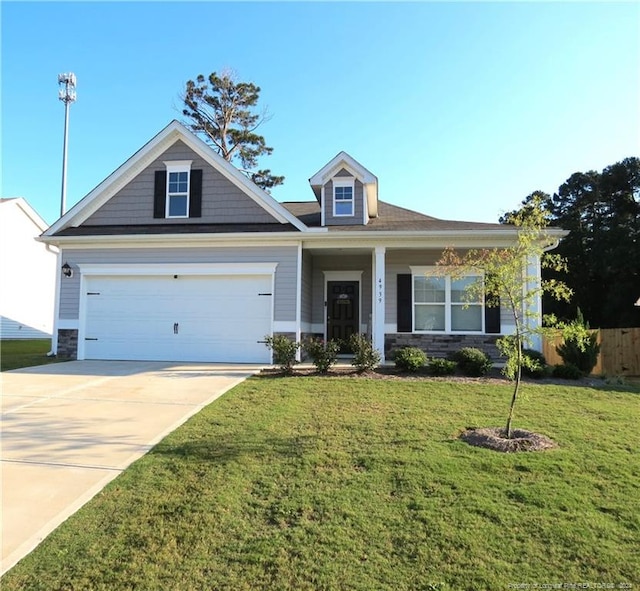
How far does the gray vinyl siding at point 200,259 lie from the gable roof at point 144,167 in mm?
1070

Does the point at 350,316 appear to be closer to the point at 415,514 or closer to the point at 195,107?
the point at 415,514

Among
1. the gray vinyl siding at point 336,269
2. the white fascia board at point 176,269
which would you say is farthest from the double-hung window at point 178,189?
the gray vinyl siding at point 336,269

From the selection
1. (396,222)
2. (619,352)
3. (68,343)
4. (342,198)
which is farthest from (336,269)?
(619,352)

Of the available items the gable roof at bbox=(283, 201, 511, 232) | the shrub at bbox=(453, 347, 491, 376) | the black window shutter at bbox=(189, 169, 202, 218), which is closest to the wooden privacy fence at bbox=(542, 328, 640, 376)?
the shrub at bbox=(453, 347, 491, 376)

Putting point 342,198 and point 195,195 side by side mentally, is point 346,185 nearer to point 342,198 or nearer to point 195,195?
point 342,198

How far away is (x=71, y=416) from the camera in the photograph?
21.0ft

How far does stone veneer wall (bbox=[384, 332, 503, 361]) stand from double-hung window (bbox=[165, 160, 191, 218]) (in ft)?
21.8

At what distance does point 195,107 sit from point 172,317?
20002 millimetres

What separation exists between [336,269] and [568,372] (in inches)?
272

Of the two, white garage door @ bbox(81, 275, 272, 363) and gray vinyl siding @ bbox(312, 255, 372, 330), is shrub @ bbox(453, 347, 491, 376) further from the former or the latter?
white garage door @ bbox(81, 275, 272, 363)

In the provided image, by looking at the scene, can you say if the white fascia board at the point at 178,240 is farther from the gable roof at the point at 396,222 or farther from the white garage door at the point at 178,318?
the gable roof at the point at 396,222

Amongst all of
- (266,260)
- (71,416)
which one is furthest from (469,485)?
(266,260)

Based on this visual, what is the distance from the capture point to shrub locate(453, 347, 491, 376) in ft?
31.6

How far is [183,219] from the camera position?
12.6 metres
